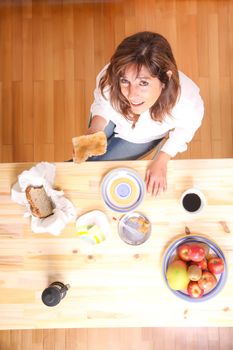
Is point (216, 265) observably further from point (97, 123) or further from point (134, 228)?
point (97, 123)

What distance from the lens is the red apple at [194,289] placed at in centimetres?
128

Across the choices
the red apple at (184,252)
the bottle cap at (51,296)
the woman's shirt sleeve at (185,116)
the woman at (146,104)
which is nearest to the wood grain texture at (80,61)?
the woman at (146,104)

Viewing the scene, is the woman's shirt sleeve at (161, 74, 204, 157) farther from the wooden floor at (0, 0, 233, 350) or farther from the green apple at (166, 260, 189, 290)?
the wooden floor at (0, 0, 233, 350)

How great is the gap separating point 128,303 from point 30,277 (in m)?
0.34

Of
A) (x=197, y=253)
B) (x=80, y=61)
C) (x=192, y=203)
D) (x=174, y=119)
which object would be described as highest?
(x=80, y=61)

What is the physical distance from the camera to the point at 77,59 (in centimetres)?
232

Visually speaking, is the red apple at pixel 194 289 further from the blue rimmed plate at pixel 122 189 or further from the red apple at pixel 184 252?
the blue rimmed plate at pixel 122 189

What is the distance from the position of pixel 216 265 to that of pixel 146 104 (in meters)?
0.57

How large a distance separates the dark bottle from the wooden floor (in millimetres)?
1104

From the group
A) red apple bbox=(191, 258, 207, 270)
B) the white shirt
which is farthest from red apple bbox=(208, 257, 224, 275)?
the white shirt

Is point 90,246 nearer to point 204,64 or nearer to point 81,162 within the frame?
point 81,162

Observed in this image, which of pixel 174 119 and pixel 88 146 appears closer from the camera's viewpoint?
pixel 88 146

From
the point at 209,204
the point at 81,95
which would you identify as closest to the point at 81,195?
the point at 209,204

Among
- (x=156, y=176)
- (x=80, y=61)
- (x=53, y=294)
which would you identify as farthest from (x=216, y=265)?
(x=80, y=61)
